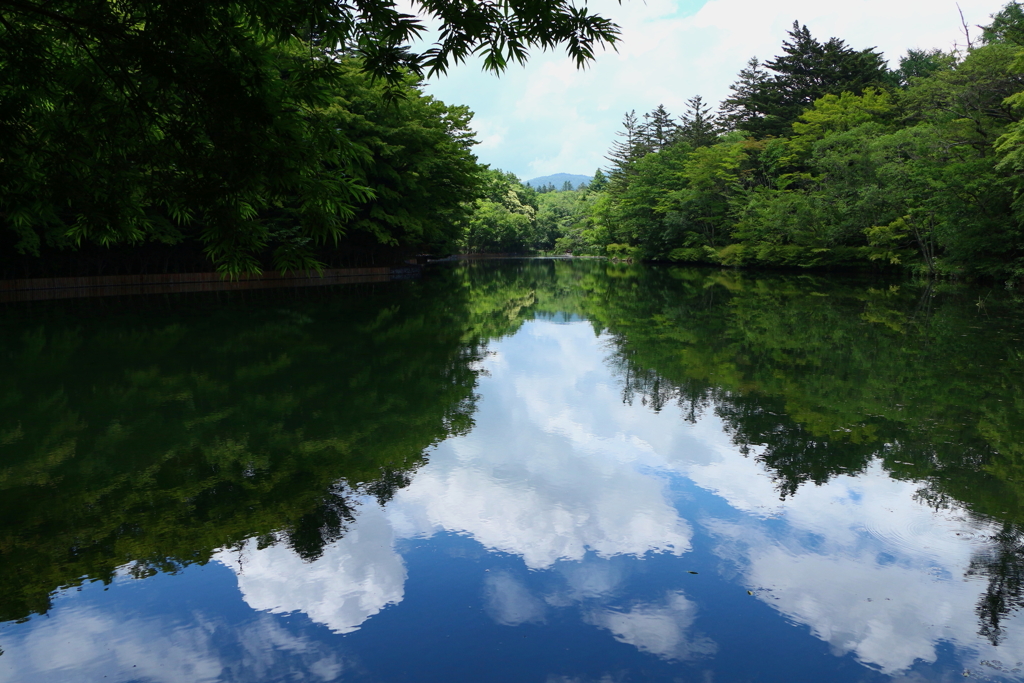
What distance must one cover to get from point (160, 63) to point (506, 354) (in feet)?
29.8

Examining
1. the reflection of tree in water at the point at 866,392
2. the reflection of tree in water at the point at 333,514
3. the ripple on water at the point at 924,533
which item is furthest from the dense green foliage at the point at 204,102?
the reflection of tree in water at the point at 866,392

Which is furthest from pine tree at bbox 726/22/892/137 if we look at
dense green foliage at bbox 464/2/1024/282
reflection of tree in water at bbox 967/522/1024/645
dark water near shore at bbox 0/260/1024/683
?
reflection of tree in water at bbox 967/522/1024/645

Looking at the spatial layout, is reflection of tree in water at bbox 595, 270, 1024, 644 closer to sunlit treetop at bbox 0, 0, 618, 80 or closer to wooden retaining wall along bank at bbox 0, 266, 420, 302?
sunlit treetop at bbox 0, 0, 618, 80

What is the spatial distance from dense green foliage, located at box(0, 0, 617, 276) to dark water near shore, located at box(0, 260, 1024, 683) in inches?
75.7

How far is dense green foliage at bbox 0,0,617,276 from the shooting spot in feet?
11.6

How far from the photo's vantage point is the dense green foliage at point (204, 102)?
3551 mm

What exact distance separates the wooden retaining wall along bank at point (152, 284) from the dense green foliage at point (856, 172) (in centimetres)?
2060

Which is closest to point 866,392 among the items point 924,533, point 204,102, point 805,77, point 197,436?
point 924,533

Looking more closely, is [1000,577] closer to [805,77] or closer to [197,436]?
[197,436]

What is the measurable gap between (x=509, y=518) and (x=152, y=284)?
24349mm

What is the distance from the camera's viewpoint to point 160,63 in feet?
11.5

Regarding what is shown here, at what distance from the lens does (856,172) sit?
31.3 m

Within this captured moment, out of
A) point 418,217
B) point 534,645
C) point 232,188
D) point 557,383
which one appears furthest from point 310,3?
point 418,217

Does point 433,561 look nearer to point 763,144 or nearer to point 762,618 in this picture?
point 762,618
